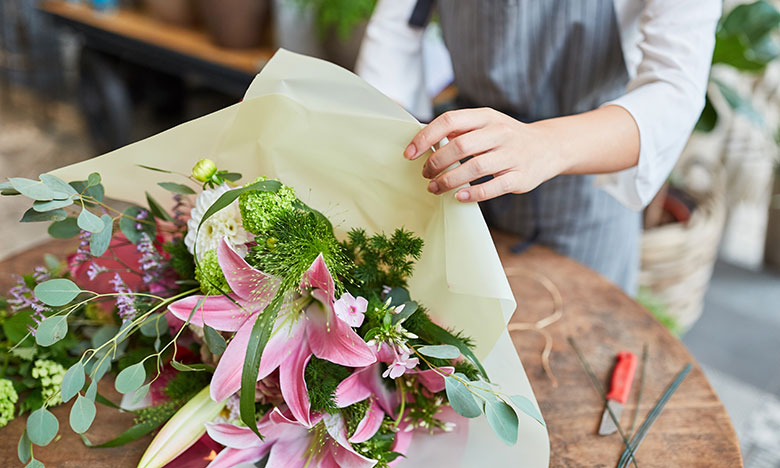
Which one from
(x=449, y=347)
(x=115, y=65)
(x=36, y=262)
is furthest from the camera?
(x=115, y=65)

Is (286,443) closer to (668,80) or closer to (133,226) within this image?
(133,226)

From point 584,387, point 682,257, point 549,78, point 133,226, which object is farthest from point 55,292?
point 682,257

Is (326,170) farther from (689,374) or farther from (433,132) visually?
(689,374)

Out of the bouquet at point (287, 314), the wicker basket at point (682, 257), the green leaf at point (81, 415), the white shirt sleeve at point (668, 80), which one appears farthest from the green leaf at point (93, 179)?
the wicker basket at point (682, 257)

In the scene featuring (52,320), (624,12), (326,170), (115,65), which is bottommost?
(115,65)

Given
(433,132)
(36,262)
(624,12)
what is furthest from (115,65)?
(433,132)

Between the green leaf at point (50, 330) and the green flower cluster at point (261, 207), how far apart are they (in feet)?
0.67

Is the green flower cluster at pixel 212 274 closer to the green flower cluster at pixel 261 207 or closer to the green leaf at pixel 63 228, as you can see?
the green flower cluster at pixel 261 207

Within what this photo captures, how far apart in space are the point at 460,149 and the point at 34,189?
1.39 feet

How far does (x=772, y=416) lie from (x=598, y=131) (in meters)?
1.56

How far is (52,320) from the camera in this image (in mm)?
628

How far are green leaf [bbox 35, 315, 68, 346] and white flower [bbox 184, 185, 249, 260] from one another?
0.15 meters

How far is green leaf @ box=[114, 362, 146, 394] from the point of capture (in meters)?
0.62

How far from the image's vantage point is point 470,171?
0.64 meters
